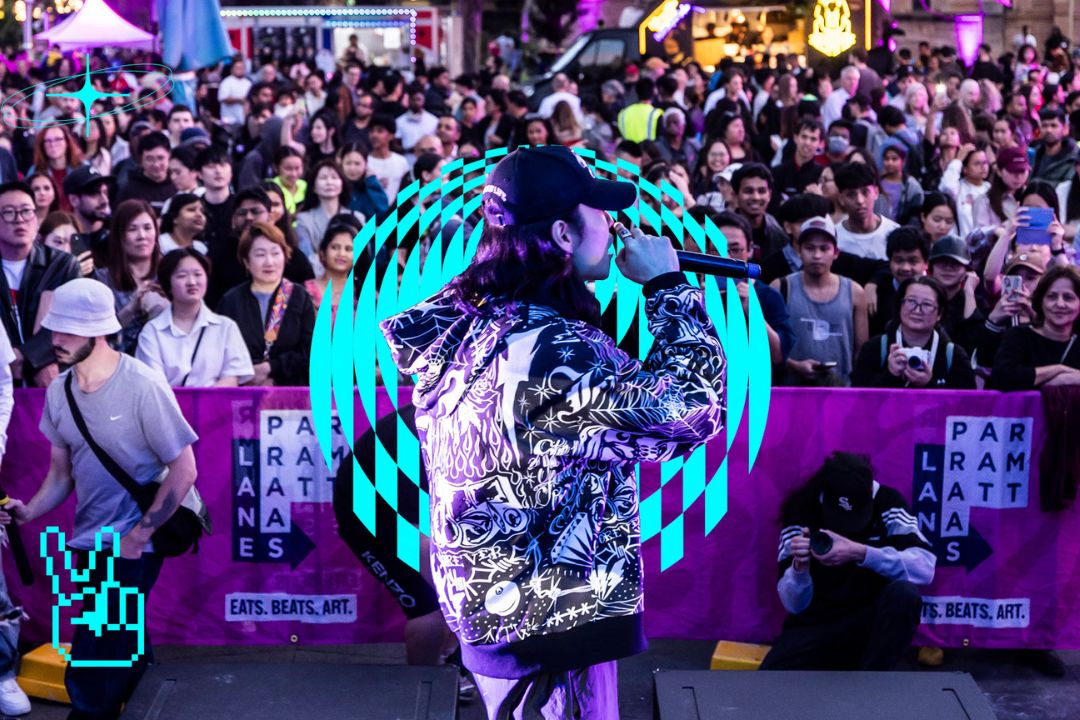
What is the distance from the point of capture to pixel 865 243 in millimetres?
8773

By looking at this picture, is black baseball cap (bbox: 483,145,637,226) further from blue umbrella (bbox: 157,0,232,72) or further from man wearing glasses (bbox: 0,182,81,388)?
blue umbrella (bbox: 157,0,232,72)

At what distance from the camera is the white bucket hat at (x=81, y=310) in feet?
16.9

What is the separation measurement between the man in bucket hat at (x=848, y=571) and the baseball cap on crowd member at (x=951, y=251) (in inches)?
83.2

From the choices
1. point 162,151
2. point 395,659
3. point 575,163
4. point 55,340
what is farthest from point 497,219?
point 162,151

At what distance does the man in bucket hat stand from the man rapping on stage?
261 centimetres

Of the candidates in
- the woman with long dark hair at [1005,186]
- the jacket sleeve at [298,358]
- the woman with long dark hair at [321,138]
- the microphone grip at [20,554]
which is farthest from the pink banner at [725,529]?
the woman with long dark hair at [321,138]

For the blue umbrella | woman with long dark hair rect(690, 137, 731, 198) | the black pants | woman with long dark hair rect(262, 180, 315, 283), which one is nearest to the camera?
the black pants

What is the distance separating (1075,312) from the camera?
251 inches

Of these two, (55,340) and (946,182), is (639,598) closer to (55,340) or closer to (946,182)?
(55,340)

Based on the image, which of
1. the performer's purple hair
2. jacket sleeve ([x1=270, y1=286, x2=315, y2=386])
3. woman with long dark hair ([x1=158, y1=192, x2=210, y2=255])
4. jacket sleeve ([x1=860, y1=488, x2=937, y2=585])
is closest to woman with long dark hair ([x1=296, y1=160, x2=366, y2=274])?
woman with long dark hair ([x1=158, y1=192, x2=210, y2=255])

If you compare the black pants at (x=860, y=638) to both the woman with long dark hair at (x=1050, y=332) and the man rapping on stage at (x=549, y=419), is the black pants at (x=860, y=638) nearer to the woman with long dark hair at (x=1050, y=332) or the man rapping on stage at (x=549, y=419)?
the woman with long dark hair at (x=1050, y=332)

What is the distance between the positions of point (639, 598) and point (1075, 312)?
12.6 ft

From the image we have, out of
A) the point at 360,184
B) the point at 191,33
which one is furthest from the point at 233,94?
the point at 360,184

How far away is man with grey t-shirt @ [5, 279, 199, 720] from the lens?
521cm
